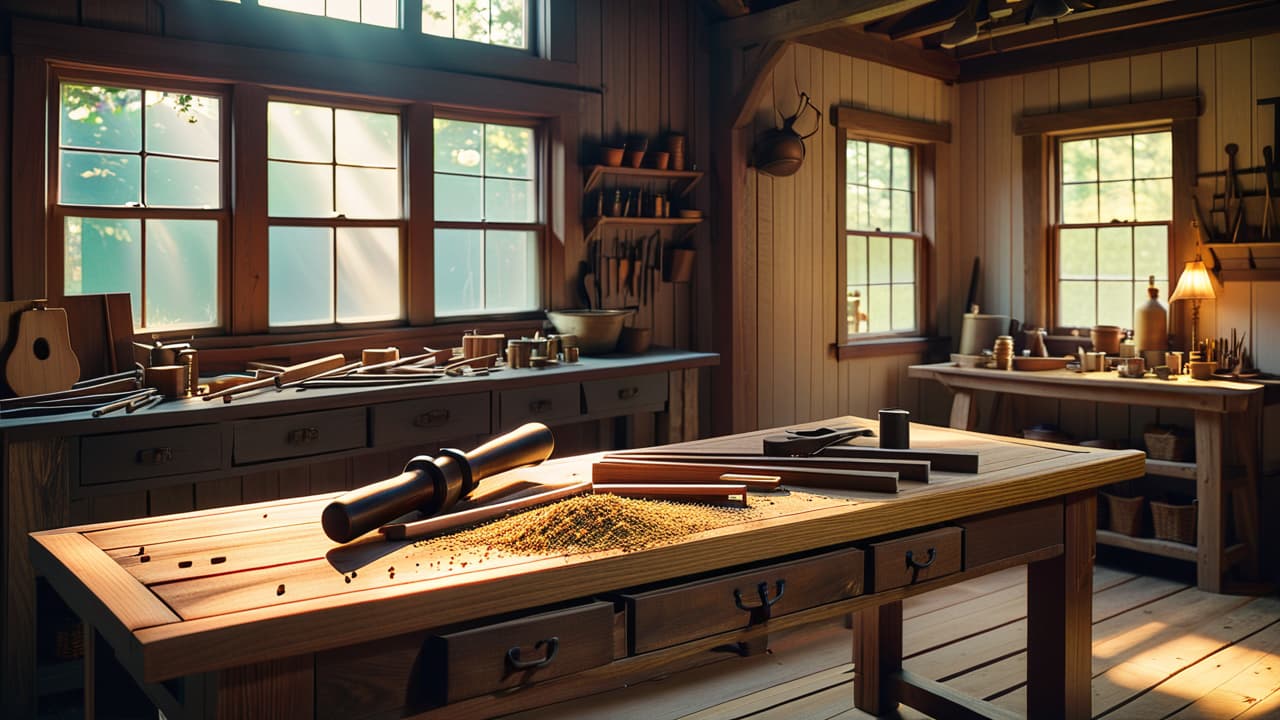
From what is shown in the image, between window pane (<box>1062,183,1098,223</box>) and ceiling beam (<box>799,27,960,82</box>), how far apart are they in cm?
114

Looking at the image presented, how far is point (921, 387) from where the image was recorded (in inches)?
271

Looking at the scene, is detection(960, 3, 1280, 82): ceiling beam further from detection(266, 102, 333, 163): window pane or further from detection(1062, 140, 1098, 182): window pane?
detection(266, 102, 333, 163): window pane

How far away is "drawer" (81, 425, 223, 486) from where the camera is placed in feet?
10.4

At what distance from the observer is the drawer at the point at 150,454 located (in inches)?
124

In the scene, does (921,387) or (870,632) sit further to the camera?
(921,387)

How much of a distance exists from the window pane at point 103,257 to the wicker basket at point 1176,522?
495 cm

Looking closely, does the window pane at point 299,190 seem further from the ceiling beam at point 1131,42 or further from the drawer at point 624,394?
the ceiling beam at point 1131,42

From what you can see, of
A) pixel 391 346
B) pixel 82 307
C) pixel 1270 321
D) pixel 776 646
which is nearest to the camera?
pixel 82 307

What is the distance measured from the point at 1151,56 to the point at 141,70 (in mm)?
5391

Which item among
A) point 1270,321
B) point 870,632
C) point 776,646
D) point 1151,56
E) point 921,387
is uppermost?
point 1151,56

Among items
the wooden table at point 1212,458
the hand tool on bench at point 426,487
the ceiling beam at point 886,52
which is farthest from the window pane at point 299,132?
the wooden table at point 1212,458

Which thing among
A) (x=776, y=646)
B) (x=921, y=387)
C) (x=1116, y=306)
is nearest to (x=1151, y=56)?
(x=1116, y=306)

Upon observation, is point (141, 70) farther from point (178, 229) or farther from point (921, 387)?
point (921, 387)

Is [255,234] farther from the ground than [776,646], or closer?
farther from the ground
